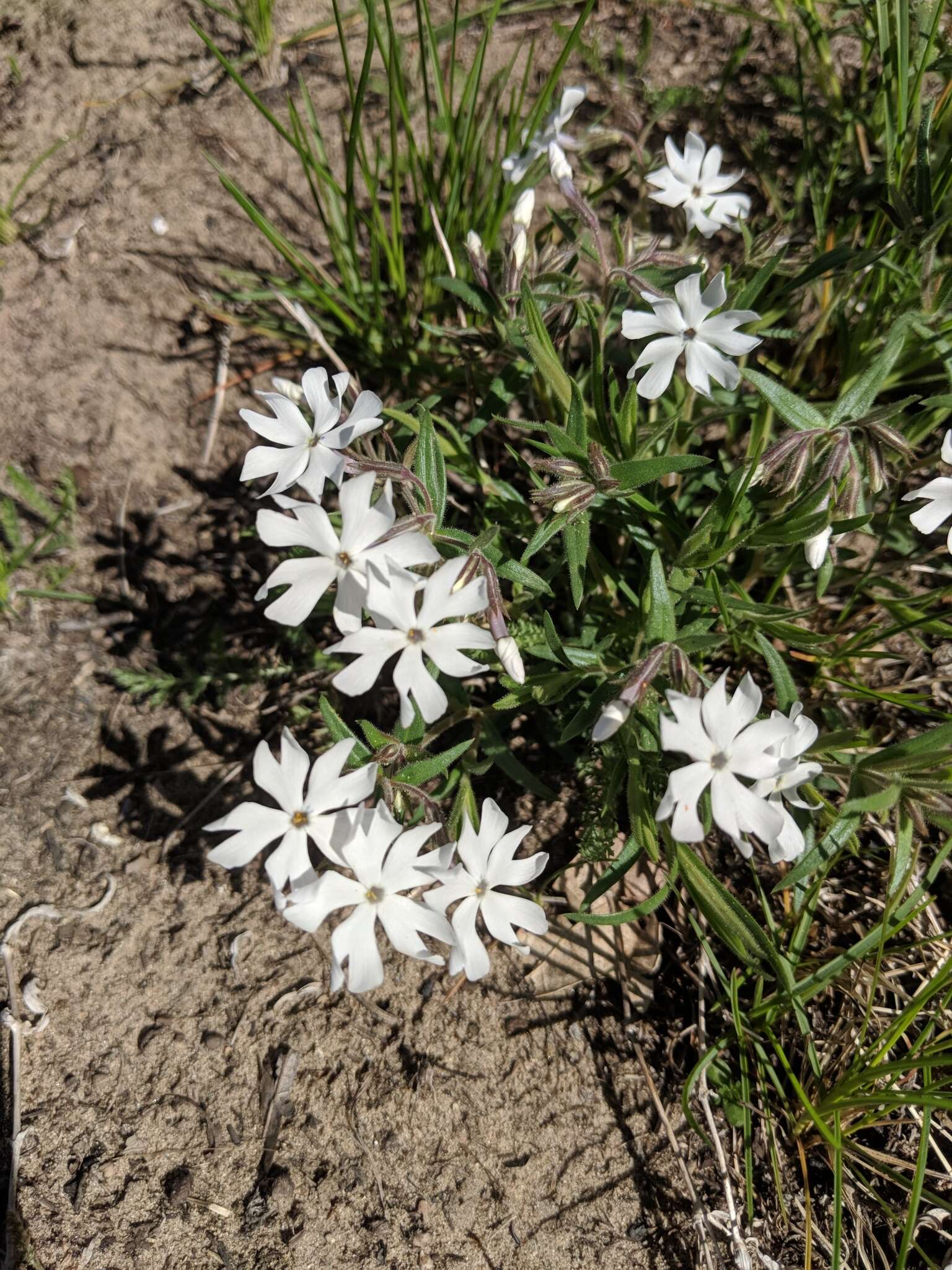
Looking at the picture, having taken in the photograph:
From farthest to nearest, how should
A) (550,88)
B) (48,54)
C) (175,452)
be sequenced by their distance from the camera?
(48,54), (175,452), (550,88)

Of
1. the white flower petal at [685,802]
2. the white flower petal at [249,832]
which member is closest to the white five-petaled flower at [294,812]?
the white flower petal at [249,832]

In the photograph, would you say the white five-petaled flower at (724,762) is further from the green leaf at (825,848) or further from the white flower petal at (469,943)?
the white flower petal at (469,943)

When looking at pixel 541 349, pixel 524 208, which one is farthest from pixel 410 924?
pixel 524 208

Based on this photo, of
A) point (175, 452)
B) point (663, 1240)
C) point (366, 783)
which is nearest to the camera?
point (366, 783)

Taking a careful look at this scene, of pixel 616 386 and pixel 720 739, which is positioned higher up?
pixel 616 386

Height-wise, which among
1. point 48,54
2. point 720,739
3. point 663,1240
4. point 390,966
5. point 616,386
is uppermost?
point 48,54

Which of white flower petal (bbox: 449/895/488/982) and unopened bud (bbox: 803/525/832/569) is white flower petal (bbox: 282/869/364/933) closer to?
white flower petal (bbox: 449/895/488/982)

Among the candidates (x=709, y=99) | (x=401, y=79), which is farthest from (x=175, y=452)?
(x=709, y=99)

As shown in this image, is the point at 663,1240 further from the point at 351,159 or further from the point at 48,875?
the point at 351,159
